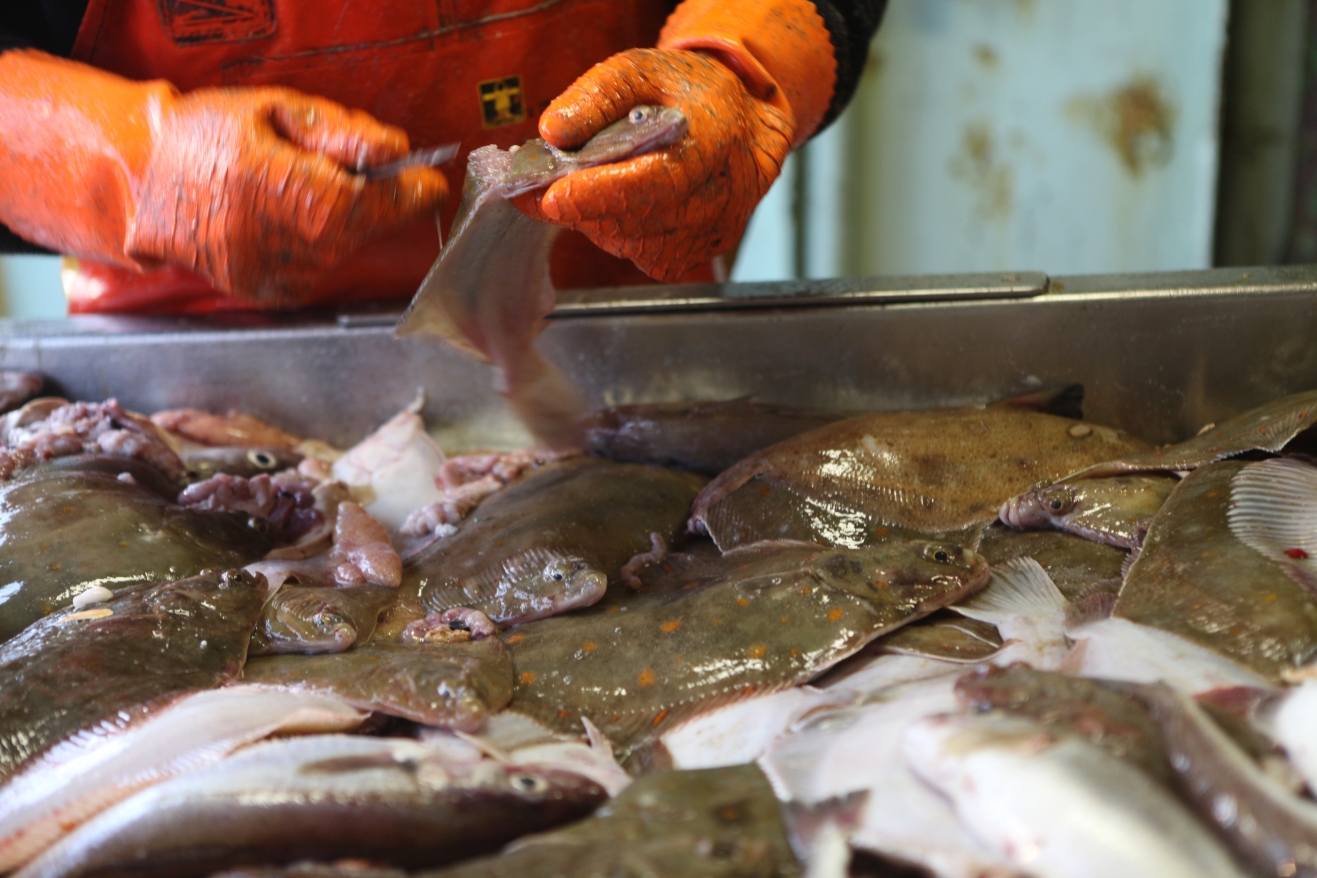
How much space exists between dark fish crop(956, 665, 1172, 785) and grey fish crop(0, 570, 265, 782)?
4.05 ft

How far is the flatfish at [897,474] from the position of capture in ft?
7.15

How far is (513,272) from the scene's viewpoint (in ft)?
7.02

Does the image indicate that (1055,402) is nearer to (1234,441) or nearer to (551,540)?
(1234,441)

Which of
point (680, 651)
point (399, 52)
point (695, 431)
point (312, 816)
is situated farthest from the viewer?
point (399, 52)

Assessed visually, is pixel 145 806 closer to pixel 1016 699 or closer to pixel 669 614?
pixel 669 614

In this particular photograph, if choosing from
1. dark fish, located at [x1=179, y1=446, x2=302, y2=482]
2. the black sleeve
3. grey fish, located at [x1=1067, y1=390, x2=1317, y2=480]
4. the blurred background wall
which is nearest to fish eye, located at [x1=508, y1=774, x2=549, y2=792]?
grey fish, located at [x1=1067, y1=390, x2=1317, y2=480]

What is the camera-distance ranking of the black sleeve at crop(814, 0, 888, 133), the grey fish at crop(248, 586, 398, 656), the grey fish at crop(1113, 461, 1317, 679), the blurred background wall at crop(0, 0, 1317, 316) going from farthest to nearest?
the blurred background wall at crop(0, 0, 1317, 316), the black sleeve at crop(814, 0, 888, 133), the grey fish at crop(248, 586, 398, 656), the grey fish at crop(1113, 461, 1317, 679)

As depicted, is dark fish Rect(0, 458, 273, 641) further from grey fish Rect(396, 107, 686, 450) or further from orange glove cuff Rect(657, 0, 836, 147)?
orange glove cuff Rect(657, 0, 836, 147)

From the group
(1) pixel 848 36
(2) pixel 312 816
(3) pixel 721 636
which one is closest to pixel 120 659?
(2) pixel 312 816

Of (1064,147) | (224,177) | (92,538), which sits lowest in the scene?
(92,538)

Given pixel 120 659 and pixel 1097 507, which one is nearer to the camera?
pixel 120 659

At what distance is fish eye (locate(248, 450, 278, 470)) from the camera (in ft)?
9.20

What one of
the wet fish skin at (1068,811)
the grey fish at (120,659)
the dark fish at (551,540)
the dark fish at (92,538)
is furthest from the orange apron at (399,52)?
the wet fish skin at (1068,811)

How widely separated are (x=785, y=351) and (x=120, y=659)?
176cm
